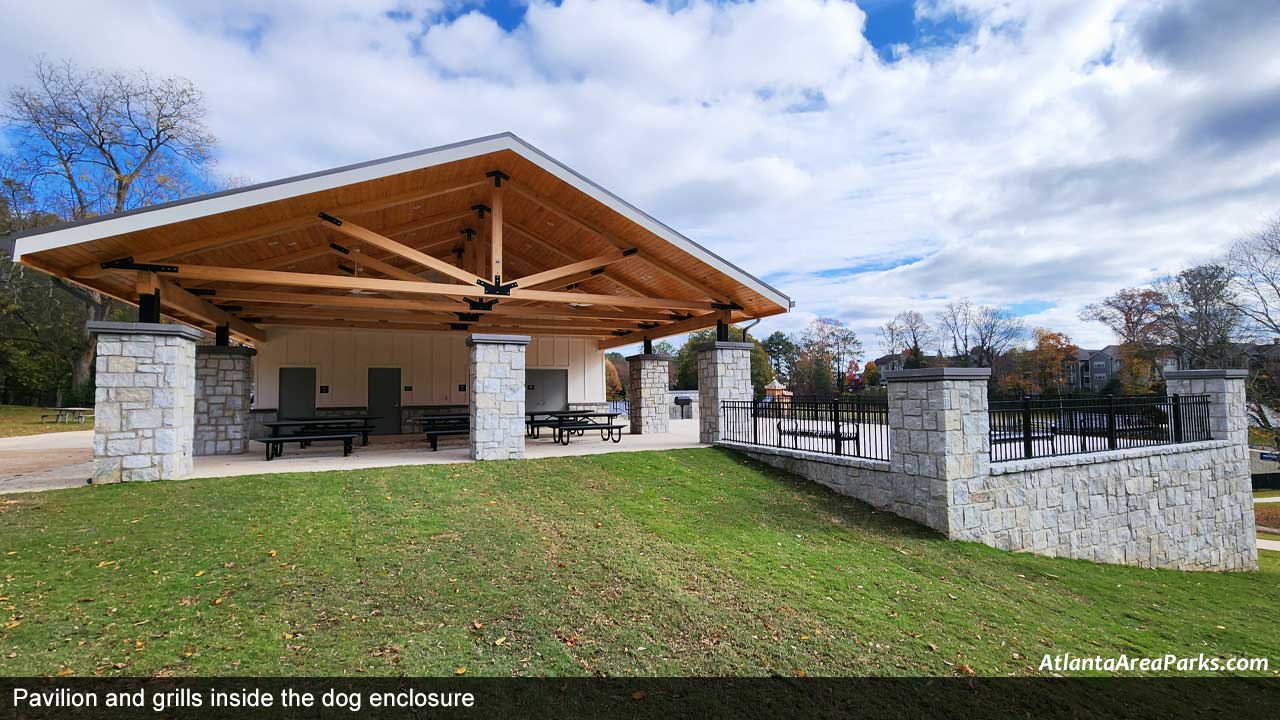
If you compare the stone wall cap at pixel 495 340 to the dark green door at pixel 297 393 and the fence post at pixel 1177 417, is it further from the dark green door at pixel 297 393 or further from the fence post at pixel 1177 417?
the fence post at pixel 1177 417

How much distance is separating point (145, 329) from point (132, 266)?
117 cm

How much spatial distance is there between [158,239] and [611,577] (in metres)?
8.29

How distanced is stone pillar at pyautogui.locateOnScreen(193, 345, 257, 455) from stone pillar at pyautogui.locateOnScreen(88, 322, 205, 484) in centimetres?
403

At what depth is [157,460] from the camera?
779 centimetres

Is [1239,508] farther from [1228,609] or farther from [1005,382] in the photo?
[1005,382]

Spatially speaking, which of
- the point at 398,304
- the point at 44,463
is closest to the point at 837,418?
the point at 398,304

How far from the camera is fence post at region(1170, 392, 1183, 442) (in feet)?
33.5

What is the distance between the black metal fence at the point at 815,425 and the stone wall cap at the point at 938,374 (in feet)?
2.62

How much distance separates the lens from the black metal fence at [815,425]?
8727mm

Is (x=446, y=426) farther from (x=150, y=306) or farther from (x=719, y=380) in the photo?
(x=719, y=380)

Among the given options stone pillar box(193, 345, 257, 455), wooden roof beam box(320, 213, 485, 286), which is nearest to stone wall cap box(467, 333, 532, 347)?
wooden roof beam box(320, 213, 485, 286)

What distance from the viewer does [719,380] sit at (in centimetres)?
1180

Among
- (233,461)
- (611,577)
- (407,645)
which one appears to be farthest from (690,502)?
(233,461)

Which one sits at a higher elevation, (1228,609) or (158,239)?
(158,239)
